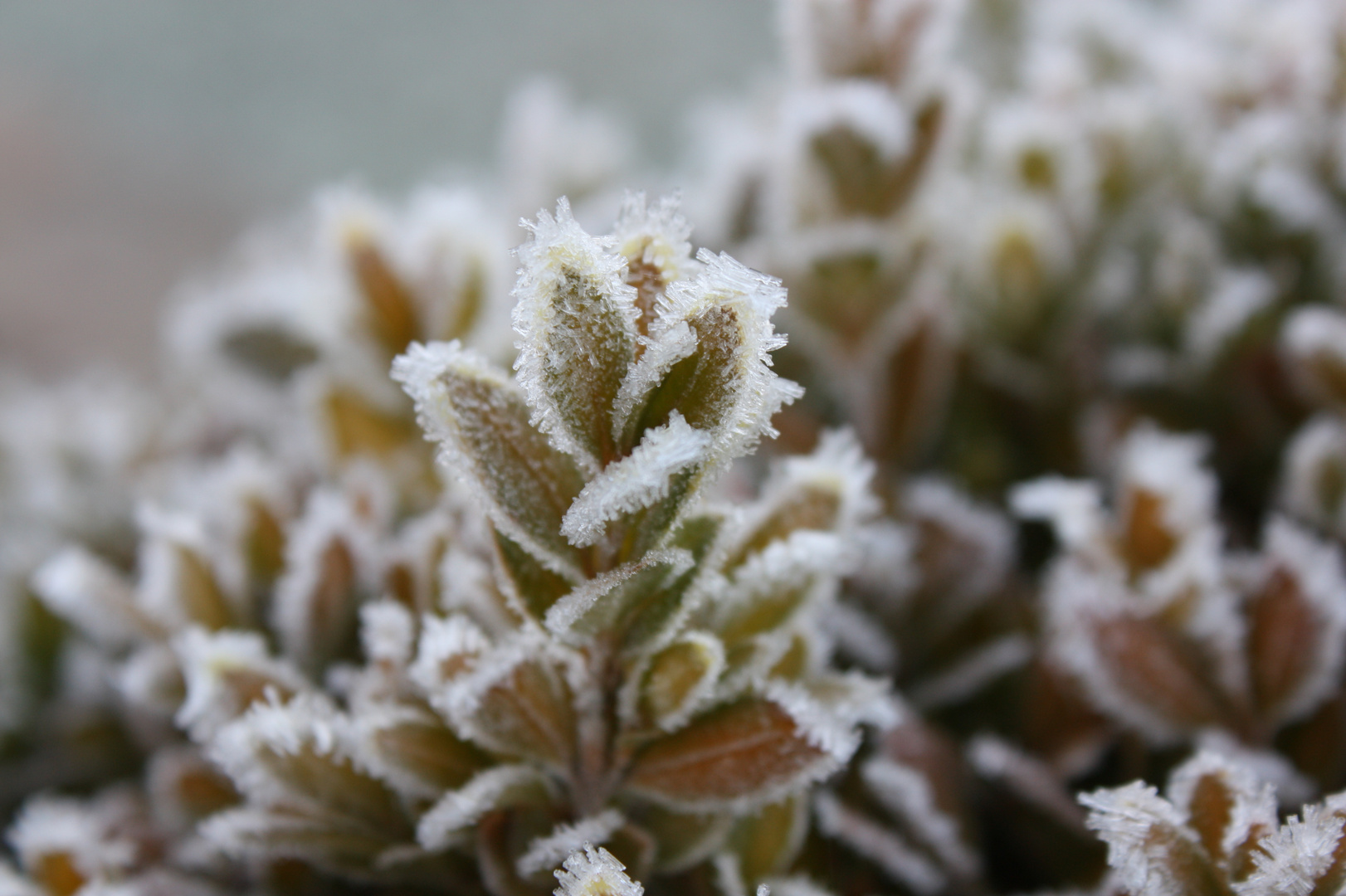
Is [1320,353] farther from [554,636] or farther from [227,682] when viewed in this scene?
[227,682]

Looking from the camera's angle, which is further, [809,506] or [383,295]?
[383,295]

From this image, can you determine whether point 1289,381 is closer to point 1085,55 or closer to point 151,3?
point 1085,55

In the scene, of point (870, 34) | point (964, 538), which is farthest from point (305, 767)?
point (870, 34)

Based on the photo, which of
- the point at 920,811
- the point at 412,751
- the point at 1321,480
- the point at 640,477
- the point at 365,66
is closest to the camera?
the point at 640,477

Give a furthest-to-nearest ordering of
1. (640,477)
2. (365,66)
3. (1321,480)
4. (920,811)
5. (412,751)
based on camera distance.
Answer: (365,66), (1321,480), (920,811), (412,751), (640,477)

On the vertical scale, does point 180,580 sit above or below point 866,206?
below

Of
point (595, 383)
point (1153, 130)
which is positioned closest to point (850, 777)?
point (595, 383)

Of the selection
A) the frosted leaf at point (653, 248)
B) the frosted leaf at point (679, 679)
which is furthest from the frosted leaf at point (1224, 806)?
the frosted leaf at point (653, 248)
